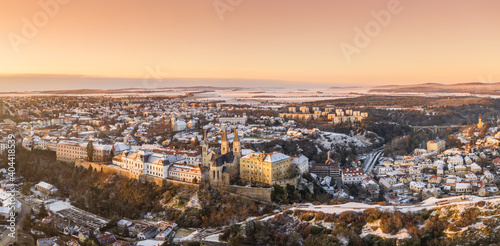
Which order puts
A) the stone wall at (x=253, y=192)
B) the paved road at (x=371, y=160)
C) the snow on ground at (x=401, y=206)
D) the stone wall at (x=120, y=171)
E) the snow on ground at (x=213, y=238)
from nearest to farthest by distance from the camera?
the snow on ground at (x=213, y=238) < the snow on ground at (x=401, y=206) < the stone wall at (x=253, y=192) < the stone wall at (x=120, y=171) < the paved road at (x=371, y=160)

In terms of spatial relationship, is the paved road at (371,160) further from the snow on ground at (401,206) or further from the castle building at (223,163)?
the castle building at (223,163)

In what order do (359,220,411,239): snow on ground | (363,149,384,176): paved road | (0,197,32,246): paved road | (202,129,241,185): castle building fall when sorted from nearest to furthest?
(359,220,411,239): snow on ground → (0,197,32,246): paved road → (202,129,241,185): castle building → (363,149,384,176): paved road

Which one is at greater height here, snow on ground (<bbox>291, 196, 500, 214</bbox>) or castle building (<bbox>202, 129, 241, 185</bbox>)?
castle building (<bbox>202, 129, 241, 185</bbox>)

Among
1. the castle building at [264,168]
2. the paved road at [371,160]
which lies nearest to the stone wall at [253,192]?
the castle building at [264,168]

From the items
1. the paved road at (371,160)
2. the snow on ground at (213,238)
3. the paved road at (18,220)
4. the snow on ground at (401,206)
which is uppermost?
the snow on ground at (401,206)

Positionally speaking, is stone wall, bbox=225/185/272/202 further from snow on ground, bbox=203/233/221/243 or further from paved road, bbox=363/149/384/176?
paved road, bbox=363/149/384/176

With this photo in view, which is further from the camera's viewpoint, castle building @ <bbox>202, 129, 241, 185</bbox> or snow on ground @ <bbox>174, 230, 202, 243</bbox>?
castle building @ <bbox>202, 129, 241, 185</bbox>

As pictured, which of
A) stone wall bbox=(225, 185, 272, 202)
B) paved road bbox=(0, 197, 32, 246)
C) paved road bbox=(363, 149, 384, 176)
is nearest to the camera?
paved road bbox=(0, 197, 32, 246)

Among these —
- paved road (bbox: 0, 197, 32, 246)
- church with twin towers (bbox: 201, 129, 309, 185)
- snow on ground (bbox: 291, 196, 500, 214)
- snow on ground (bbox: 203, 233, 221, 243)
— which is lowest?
paved road (bbox: 0, 197, 32, 246)

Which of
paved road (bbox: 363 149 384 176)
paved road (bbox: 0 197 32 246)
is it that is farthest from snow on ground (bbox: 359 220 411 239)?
paved road (bbox: 0 197 32 246)

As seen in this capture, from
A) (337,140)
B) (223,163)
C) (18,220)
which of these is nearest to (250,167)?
(223,163)

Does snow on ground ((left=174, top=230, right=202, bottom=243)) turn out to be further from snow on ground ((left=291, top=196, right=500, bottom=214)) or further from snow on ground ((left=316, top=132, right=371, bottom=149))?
snow on ground ((left=316, top=132, right=371, bottom=149))

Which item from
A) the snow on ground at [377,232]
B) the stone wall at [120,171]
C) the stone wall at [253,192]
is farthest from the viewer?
the stone wall at [120,171]

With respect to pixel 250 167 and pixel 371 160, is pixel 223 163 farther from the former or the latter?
pixel 371 160
